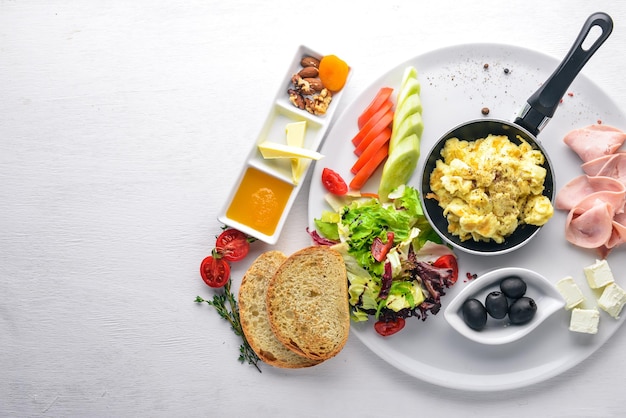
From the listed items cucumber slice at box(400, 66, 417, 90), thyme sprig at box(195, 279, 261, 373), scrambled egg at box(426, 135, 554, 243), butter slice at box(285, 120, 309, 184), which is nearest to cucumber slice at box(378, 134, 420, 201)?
scrambled egg at box(426, 135, 554, 243)

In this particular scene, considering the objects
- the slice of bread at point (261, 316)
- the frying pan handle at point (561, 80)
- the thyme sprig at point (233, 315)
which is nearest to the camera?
the frying pan handle at point (561, 80)

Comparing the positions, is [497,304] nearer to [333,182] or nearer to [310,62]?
[333,182]

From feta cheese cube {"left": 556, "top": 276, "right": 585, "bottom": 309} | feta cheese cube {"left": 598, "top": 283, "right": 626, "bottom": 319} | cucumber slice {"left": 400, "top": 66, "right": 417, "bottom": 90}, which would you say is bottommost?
feta cheese cube {"left": 556, "top": 276, "right": 585, "bottom": 309}

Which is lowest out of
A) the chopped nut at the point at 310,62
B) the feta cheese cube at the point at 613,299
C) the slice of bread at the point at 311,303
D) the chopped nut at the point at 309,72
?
the slice of bread at the point at 311,303

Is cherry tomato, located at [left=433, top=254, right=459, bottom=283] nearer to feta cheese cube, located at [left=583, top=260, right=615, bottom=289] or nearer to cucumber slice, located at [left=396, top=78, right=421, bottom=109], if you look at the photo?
feta cheese cube, located at [left=583, top=260, right=615, bottom=289]

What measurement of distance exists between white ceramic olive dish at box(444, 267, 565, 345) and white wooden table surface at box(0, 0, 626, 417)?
516mm

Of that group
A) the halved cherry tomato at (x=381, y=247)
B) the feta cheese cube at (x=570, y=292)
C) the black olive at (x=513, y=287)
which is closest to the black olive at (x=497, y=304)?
the black olive at (x=513, y=287)

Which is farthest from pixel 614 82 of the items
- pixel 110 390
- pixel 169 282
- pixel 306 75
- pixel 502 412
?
pixel 110 390

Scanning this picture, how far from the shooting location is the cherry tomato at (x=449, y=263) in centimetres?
290

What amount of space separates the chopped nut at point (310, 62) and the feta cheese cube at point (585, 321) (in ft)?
6.17

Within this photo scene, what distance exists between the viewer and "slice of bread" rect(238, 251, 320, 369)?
3.04 meters

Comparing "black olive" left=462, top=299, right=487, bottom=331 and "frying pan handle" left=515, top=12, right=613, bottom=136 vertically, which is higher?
"frying pan handle" left=515, top=12, right=613, bottom=136

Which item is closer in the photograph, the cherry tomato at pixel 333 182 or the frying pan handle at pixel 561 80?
the frying pan handle at pixel 561 80

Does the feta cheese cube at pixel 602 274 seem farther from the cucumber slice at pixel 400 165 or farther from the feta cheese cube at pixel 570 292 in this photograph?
the cucumber slice at pixel 400 165
